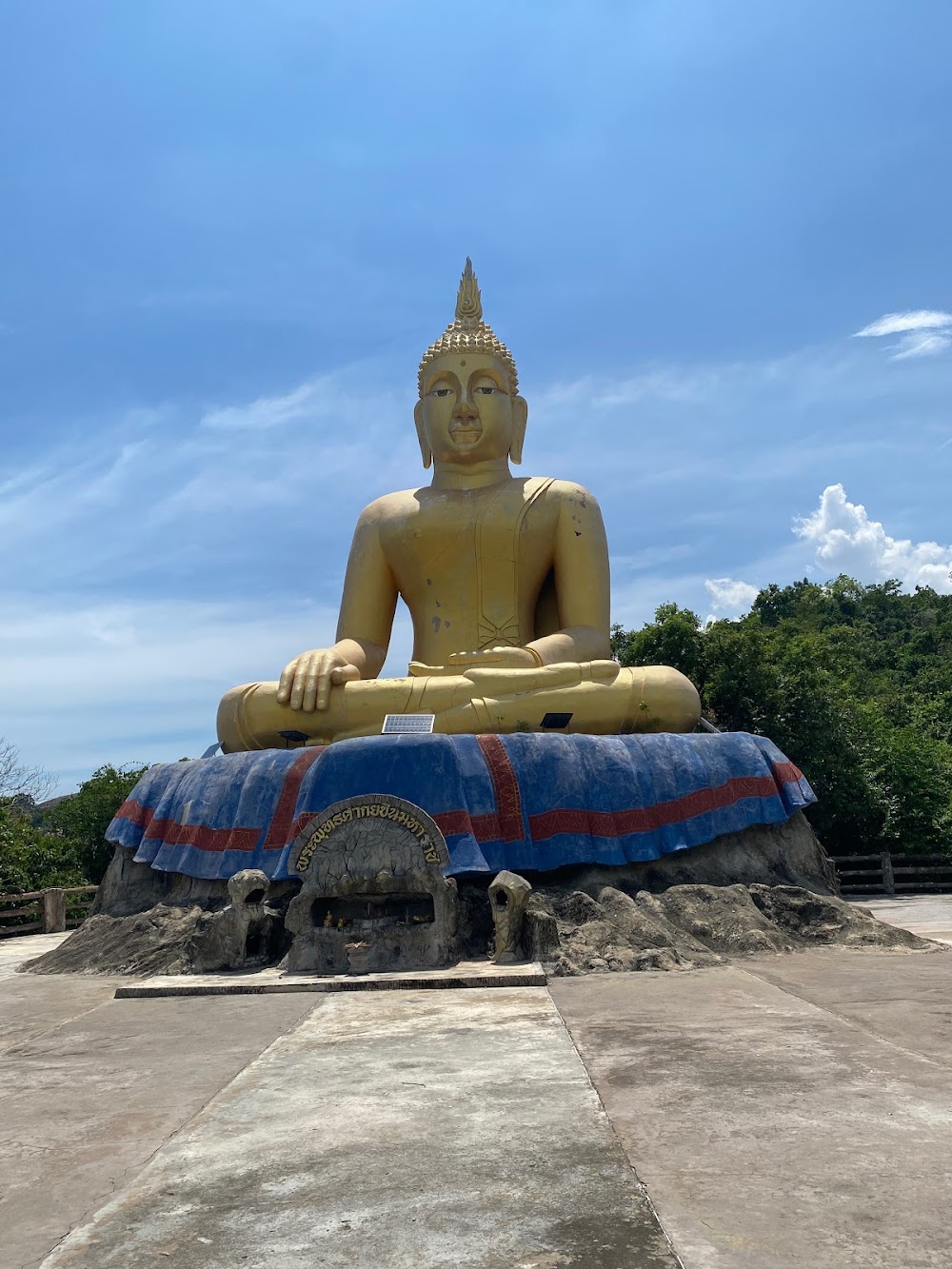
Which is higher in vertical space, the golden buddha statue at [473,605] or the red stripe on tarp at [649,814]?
the golden buddha statue at [473,605]

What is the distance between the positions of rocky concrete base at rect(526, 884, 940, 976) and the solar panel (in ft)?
6.50

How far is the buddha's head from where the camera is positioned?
14.2 m

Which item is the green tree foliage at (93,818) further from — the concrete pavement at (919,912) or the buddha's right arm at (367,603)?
the concrete pavement at (919,912)

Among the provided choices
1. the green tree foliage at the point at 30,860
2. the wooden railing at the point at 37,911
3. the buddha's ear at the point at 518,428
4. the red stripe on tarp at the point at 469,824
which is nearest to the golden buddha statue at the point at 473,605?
the buddha's ear at the point at 518,428

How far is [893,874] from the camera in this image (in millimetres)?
19312

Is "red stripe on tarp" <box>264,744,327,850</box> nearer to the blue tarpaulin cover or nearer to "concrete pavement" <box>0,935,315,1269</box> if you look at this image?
the blue tarpaulin cover

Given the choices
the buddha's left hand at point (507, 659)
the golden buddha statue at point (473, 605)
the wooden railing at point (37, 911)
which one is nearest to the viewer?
the golden buddha statue at point (473, 605)

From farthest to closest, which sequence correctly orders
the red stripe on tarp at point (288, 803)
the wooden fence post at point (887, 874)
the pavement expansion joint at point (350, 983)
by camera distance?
the wooden fence post at point (887, 874) < the red stripe on tarp at point (288, 803) < the pavement expansion joint at point (350, 983)

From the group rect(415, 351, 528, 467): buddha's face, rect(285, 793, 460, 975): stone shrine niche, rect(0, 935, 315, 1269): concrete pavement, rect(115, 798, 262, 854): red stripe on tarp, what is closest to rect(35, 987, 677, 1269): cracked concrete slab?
rect(0, 935, 315, 1269): concrete pavement

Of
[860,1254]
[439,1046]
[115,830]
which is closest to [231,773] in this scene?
[115,830]

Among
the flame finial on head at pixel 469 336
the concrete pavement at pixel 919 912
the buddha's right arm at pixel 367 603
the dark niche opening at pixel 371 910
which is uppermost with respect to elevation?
the flame finial on head at pixel 469 336

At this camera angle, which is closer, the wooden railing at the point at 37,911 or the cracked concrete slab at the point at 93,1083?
the cracked concrete slab at the point at 93,1083

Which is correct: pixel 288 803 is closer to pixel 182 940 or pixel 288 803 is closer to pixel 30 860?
pixel 182 940

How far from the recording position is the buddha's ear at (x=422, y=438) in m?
15.0
